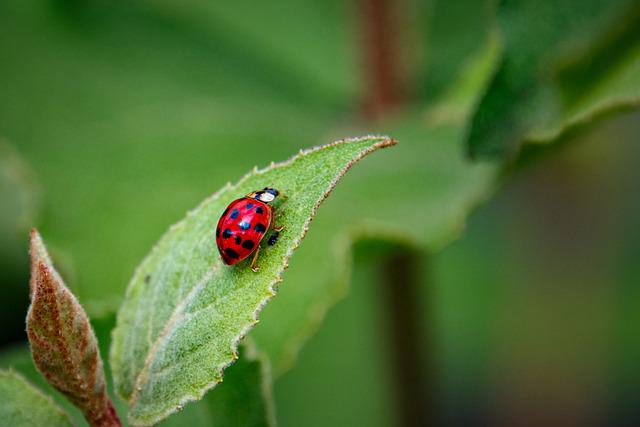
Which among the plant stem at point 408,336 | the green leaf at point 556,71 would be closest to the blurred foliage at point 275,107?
the green leaf at point 556,71

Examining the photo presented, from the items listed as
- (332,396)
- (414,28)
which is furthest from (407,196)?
(332,396)

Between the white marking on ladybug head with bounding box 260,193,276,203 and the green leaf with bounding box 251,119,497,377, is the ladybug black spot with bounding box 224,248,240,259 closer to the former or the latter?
the white marking on ladybug head with bounding box 260,193,276,203

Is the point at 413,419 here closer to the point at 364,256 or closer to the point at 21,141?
the point at 364,256

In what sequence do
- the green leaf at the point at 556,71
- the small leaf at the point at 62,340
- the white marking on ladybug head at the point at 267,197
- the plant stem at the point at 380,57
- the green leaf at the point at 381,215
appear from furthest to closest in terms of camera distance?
the plant stem at the point at 380,57
the green leaf at the point at 381,215
the green leaf at the point at 556,71
the white marking on ladybug head at the point at 267,197
the small leaf at the point at 62,340

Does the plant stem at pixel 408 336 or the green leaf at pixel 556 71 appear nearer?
the green leaf at pixel 556 71

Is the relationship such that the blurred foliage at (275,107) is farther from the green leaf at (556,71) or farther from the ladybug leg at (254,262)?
the ladybug leg at (254,262)

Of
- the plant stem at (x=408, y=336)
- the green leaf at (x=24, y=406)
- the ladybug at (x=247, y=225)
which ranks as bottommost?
the green leaf at (x=24, y=406)
